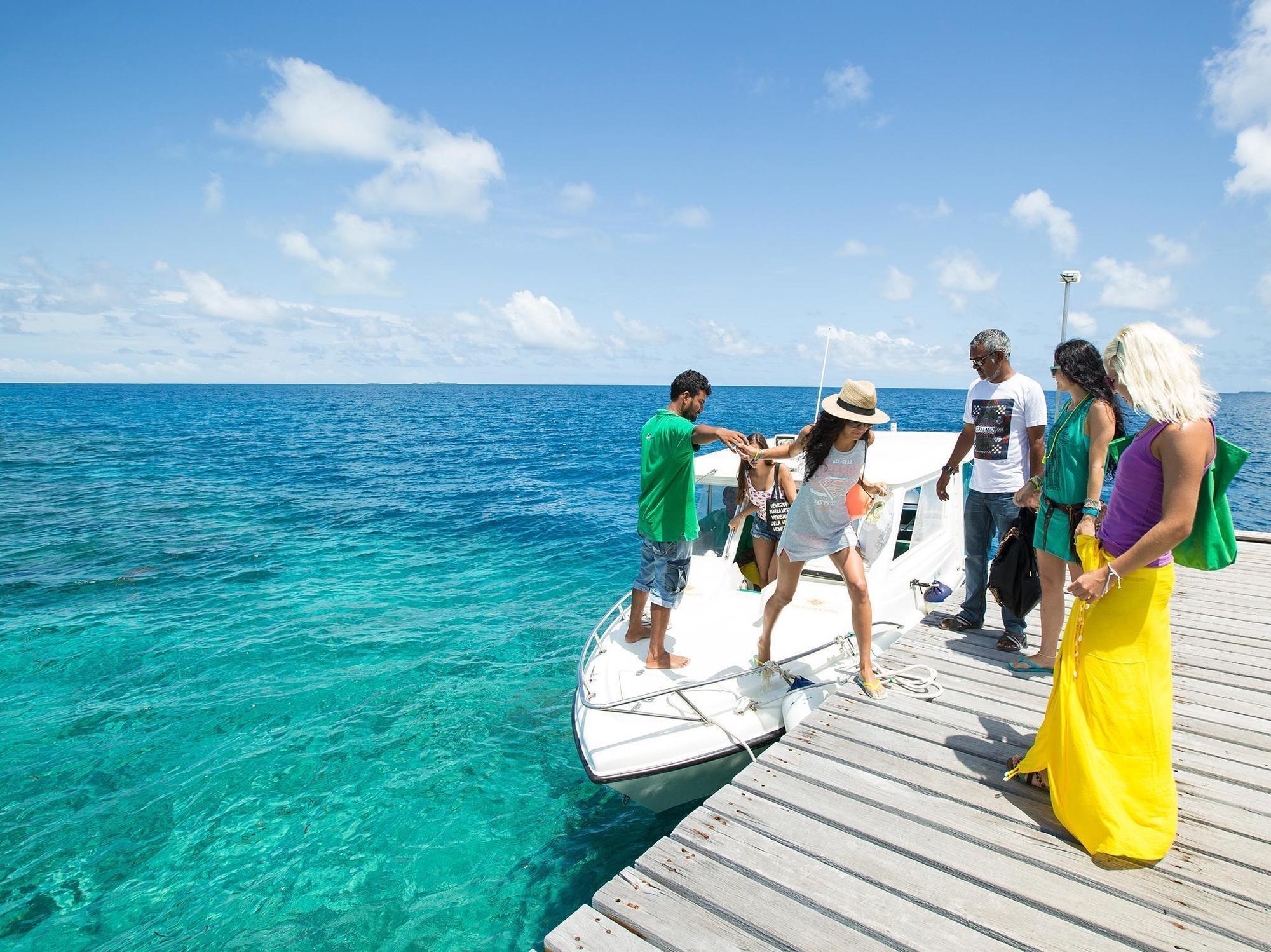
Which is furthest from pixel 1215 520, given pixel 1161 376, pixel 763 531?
pixel 763 531

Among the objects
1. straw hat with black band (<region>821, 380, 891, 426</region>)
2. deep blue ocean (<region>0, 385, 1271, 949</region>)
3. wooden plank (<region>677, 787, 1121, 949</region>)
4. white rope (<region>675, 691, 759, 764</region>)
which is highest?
straw hat with black band (<region>821, 380, 891, 426</region>)

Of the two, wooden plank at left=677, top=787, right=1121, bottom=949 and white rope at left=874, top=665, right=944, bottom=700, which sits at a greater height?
white rope at left=874, top=665, right=944, bottom=700

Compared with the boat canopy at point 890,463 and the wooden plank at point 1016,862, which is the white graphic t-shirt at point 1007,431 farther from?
the wooden plank at point 1016,862

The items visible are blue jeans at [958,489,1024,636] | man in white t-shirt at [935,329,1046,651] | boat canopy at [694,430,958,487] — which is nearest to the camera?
man in white t-shirt at [935,329,1046,651]

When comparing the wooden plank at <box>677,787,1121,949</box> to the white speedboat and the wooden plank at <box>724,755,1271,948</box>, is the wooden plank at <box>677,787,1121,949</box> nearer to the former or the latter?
the wooden plank at <box>724,755,1271,948</box>

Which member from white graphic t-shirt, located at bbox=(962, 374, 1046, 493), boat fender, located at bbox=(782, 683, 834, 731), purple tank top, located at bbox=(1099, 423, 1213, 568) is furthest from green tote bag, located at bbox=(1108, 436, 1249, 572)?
white graphic t-shirt, located at bbox=(962, 374, 1046, 493)

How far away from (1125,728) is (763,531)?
386 centimetres

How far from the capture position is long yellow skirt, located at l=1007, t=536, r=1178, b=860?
9.50 feet

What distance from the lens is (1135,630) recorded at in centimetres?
294

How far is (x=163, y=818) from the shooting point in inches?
240

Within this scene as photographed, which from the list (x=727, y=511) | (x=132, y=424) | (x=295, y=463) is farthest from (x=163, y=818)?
(x=132, y=424)

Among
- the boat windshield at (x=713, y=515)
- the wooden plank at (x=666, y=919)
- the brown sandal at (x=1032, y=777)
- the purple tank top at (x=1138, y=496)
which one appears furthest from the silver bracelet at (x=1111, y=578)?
the boat windshield at (x=713, y=515)

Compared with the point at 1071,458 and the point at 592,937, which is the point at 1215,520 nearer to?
the point at 1071,458

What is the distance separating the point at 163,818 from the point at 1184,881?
7660 mm
